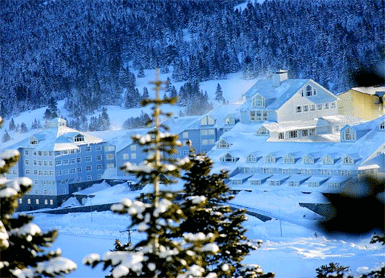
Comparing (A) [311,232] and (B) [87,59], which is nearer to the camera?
(A) [311,232]

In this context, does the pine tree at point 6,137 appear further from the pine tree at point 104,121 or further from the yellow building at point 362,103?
the yellow building at point 362,103

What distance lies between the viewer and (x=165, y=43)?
117 meters

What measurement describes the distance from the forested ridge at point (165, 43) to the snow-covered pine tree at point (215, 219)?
238ft

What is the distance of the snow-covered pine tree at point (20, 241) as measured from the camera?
11633 millimetres

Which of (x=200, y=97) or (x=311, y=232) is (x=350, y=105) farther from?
(x=200, y=97)

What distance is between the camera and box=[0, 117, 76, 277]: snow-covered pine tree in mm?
11633

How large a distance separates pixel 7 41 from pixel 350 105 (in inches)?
2803

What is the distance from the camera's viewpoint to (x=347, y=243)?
42938 mm

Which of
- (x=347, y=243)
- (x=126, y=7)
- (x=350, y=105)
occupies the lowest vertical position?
(x=347, y=243)

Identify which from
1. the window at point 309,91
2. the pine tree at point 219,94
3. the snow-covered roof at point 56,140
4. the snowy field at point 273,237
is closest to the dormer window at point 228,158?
the snowy field at point 273,237

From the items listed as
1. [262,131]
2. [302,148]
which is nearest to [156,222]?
[302,148]

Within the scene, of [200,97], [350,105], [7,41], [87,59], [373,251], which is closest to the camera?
[373,251]

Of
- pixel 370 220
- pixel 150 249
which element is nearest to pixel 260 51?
pixel 370 220

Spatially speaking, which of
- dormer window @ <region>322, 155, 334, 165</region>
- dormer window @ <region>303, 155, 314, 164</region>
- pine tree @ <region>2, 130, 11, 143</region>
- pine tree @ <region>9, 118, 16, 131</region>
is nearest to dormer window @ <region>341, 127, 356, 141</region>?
dormer window @ <region>322, 155, 334, 165</region>
